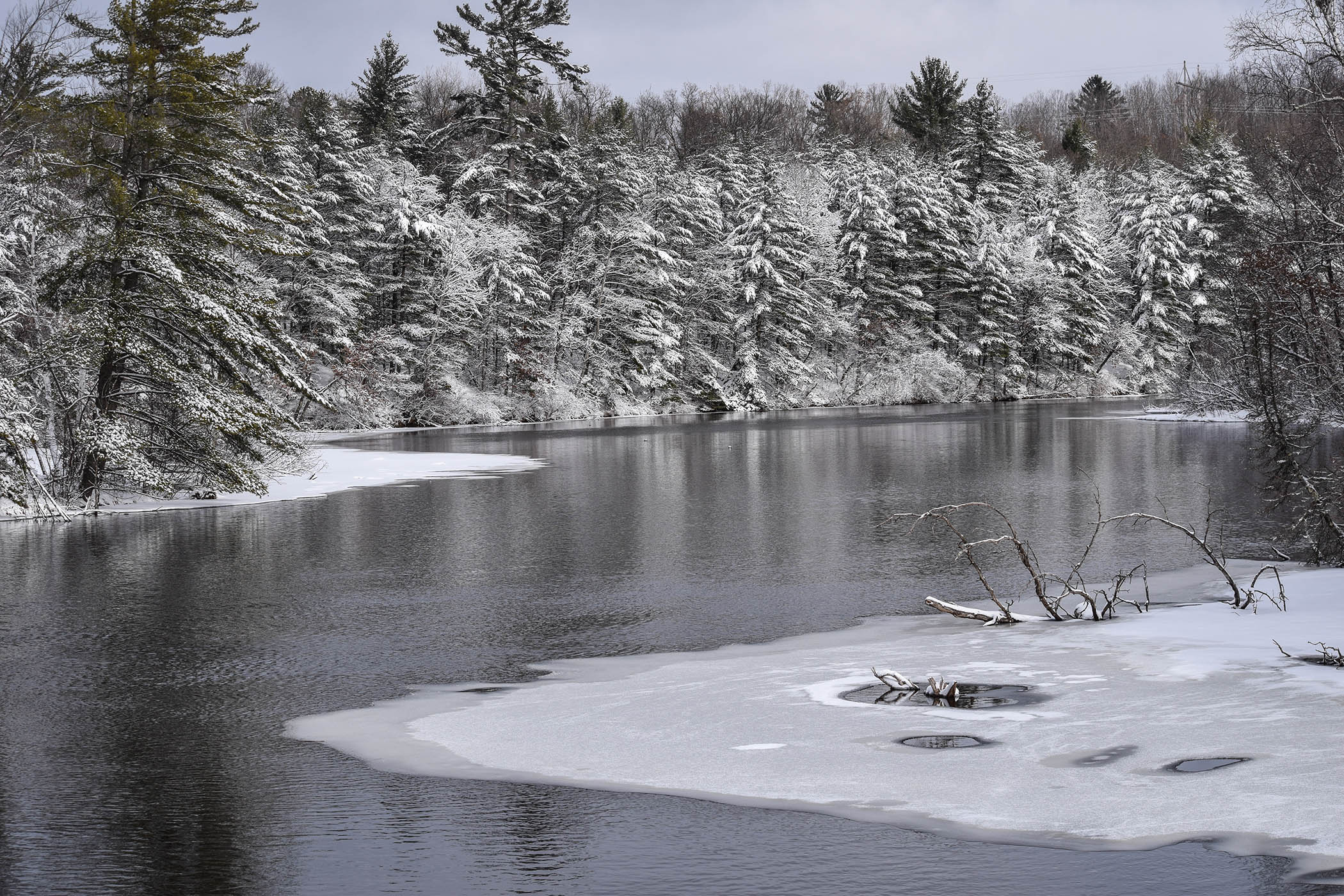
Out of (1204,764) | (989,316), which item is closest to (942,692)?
(1204,764)

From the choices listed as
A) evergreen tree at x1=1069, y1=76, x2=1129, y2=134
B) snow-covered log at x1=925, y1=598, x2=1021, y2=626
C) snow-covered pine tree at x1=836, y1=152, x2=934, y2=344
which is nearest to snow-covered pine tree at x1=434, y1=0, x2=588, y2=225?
snow-covered pine tree at x1=836, y1=152, x2=934, y2=344

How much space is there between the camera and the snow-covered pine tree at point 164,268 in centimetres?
2073

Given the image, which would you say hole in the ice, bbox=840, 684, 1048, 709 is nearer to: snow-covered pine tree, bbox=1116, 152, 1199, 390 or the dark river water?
the dark river water

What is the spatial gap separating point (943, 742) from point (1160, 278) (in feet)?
235

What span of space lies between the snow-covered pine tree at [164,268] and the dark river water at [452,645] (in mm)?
1463

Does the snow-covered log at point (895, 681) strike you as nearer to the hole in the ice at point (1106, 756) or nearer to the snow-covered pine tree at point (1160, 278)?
the hole in the ice at point (1106, 756)

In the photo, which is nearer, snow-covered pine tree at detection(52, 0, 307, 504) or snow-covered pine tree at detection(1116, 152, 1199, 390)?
snow-covered pine tree at detection(52, 0, 307, 504)

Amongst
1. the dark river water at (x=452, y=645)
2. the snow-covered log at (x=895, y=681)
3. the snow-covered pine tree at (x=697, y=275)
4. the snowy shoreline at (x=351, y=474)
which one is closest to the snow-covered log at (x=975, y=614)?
the dark river water at (x=452, y=645)

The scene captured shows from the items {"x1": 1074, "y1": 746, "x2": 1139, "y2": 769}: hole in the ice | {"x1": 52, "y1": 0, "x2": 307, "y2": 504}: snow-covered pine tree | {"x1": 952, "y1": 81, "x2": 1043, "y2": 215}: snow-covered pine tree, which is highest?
{"x1": 952, "y1": 81, "x2": 1043, "y2": 215}: snow-covered pine tree

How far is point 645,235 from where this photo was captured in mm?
60219

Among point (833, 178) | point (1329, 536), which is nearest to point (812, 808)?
point (1329, 536)

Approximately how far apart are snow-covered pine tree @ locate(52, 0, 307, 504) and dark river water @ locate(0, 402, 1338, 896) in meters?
1.46

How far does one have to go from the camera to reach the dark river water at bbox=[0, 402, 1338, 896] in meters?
5.35

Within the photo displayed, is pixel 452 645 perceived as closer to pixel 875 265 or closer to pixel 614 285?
pixel 614 285
